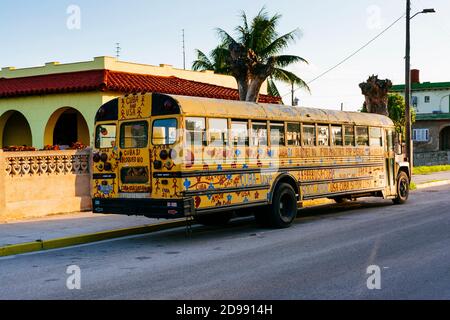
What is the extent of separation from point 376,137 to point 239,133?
246 inches

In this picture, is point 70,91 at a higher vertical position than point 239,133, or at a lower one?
higher

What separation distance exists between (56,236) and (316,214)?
7181mm

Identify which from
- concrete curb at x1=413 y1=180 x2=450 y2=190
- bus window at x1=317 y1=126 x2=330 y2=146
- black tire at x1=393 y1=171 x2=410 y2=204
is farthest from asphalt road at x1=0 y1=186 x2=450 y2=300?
concrete curb at x1=413 y1=180 x2=450 y2=190

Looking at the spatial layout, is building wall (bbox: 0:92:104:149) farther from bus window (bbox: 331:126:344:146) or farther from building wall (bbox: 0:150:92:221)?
bus window (bbox: 331:126:344:146)

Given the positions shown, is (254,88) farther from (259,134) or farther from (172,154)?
(172,154)

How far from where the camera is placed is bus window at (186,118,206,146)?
441 inches

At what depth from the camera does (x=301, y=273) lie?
8.45m

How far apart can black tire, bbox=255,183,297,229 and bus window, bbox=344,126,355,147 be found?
115 inches

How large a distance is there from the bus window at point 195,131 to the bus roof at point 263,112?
5.0 inches

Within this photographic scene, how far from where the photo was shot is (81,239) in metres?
11.9

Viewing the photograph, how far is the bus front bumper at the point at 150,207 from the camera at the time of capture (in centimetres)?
1098

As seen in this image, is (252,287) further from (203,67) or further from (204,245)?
(203,67)

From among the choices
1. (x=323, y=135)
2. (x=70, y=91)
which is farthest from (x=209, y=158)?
(x=70, y=91)
